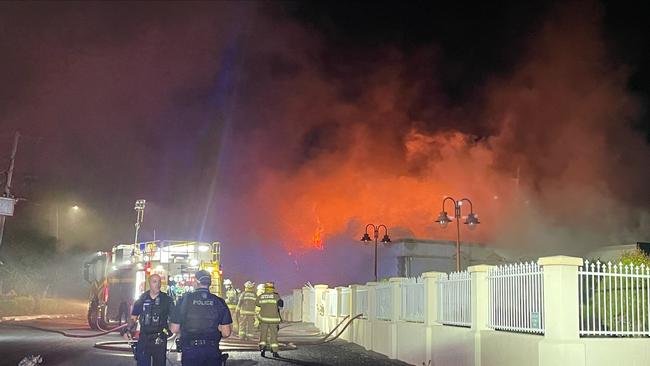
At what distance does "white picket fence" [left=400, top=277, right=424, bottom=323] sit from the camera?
527 inches

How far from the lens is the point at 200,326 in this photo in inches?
252

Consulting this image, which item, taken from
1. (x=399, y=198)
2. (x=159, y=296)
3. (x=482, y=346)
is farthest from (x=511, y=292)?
(x=399, y=198)

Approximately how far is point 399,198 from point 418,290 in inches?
1092

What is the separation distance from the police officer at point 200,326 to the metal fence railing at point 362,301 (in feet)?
37.5

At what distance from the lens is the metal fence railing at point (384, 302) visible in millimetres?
15469

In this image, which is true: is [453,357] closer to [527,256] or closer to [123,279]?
[123,279]

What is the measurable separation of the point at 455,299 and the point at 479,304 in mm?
1143

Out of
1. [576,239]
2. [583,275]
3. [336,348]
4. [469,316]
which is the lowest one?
[336,348]

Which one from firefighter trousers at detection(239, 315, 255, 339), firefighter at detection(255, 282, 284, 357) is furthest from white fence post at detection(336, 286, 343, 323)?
firefighter at detection(255, 282, 284, 357)

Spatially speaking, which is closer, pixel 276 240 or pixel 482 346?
pixel 482 346

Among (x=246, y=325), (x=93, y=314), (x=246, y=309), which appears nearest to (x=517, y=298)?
(x=246, y=309)

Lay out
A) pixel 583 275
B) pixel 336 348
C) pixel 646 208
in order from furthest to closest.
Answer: pixel 646 208, pixel 336 348, pixel 583 275

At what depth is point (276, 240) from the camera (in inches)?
1635

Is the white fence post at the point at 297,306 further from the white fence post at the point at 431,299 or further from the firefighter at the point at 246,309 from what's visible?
the white fence post at the point at 431,299
